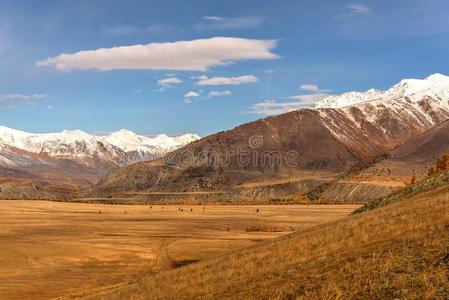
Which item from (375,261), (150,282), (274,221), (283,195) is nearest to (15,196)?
(283,195)

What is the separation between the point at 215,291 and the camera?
17.0 m

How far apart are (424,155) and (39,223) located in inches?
5650

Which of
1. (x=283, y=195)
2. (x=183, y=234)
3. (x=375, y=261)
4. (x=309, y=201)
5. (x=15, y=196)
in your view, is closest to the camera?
(x=375, y=261)

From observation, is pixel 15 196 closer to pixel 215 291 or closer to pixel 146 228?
pixel 146 228

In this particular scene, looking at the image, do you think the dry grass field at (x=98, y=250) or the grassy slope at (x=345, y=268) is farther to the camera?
the dry grass field at (x=98, y=250)

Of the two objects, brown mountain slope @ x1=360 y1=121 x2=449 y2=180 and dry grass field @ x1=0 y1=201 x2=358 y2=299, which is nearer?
dry grass field @ x1=0 y1=201 x2=358 y2=299

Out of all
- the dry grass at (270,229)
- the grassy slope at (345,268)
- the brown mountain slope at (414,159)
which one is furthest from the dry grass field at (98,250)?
the brown mountain slope at (414,159)

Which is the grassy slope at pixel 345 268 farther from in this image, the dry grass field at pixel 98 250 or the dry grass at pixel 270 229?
the dry grass at pixel 270 229

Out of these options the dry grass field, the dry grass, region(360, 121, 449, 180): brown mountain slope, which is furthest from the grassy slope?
region(360, 121, 449, 180): brown mountain slope

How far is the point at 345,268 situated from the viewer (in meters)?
14.9

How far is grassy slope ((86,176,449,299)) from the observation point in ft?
41.1

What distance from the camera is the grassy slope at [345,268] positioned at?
12516 mm

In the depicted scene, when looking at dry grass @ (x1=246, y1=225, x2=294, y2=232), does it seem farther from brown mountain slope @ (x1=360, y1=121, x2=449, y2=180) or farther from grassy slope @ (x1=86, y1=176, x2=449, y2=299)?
brown mountain slope @ (x1=360, y1=121, x2=449, y2=180)

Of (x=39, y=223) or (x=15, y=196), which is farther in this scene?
(x=15, y=196)
